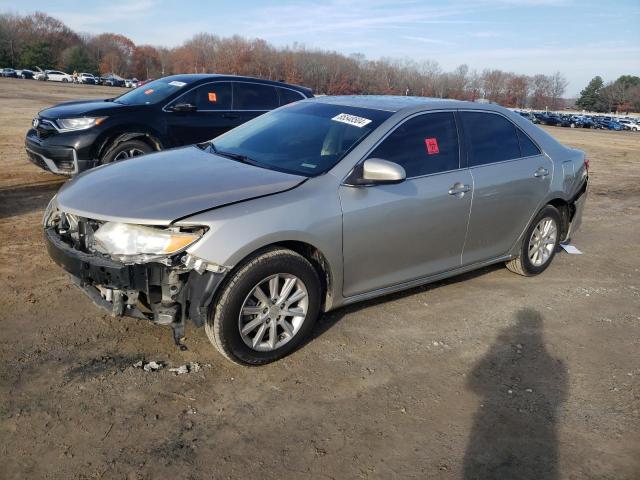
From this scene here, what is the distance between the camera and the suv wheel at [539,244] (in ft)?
17.8

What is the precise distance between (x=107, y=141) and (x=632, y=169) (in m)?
15.4

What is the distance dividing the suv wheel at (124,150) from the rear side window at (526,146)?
4.88 meters

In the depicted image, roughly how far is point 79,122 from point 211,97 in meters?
1.96

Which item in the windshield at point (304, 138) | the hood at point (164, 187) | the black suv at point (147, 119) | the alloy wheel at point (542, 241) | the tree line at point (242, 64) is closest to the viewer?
the hood at point (164, 187)

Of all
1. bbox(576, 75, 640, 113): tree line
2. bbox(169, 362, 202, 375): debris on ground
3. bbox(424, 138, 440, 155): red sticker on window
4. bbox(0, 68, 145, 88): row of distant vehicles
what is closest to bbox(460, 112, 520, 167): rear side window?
bbox(424, 138, 440, 155): red sticker on window

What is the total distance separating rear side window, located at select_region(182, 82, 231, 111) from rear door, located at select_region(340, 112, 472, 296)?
15.3 feet

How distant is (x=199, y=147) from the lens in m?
4.77

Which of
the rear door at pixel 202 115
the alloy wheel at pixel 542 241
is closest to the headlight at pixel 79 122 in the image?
the rear door at pixel 202 115

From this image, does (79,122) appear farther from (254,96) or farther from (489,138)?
(489,138)

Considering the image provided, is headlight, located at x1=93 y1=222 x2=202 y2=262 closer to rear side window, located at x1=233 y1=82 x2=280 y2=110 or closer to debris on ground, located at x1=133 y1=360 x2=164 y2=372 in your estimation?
debris on ground, located at x1=133 y1=360 x2=164 y2=372

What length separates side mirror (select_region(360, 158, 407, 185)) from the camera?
376 cm

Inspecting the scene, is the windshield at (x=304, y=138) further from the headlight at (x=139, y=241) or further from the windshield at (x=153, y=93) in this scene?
the windshield at (x=153, y=93)

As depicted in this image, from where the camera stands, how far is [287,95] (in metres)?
9.02

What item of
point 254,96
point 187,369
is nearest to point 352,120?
point 187,369
